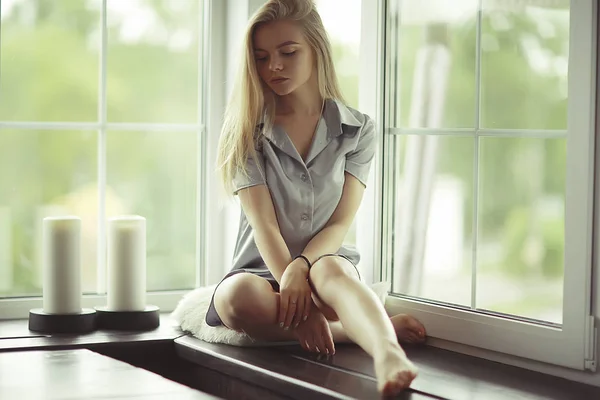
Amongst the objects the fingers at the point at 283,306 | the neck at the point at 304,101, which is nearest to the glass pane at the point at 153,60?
the neck at the point at 304,101

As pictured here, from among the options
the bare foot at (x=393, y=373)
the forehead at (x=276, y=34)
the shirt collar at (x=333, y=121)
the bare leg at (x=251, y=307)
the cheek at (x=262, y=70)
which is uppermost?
the forehead at (x=276, y=34)

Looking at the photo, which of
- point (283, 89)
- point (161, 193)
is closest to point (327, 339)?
point (283, 89)

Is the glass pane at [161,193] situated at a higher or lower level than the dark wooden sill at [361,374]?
higher

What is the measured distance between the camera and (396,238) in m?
2.25

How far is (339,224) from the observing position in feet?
6.76

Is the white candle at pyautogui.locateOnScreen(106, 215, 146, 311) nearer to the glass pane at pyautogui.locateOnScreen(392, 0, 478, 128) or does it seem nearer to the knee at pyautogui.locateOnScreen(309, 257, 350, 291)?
the knee at pyautogui.locateOnScreen(309, 257, 350, 291)

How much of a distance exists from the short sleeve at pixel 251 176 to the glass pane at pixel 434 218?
382 mm

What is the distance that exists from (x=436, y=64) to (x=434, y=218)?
1.18 feet

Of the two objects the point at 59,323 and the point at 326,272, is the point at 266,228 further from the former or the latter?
the point at 59,323

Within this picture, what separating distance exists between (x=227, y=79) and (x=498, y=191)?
3.08ft

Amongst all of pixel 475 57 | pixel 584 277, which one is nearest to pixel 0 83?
pixel 475 57

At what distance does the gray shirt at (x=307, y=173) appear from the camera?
2.07m

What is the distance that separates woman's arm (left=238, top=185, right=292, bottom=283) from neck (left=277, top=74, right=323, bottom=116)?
0.69 ft

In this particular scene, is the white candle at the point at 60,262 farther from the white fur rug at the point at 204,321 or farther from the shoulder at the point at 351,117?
the shoulder at the point at 351,117
